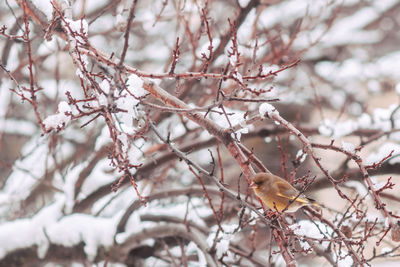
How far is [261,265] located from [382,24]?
29.4 feet

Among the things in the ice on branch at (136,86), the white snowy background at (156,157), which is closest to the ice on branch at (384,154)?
the white snowy background at (156,157)

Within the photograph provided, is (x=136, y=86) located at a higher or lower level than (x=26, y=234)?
lower

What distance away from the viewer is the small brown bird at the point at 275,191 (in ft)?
8.66

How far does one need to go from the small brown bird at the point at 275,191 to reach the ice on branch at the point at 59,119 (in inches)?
45.1

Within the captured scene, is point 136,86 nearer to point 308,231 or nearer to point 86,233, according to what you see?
point 308,231

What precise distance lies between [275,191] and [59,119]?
1.43 m

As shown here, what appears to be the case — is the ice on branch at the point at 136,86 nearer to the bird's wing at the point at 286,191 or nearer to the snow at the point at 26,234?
the bird's wing at the point at 286,191

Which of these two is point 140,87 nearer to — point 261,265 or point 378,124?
point 261,265

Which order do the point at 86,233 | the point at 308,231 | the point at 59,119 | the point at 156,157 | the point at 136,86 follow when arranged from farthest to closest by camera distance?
the point at 156,157, the point at 86,233, the point at 308,231, the point at 136,86, the point at 59,119

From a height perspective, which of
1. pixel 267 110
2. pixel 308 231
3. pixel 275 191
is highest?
pixel 267 110

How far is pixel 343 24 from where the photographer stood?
10117 millimetres

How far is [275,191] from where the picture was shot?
9.01 ft

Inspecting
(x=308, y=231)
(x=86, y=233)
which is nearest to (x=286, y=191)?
(x=308, y=231)

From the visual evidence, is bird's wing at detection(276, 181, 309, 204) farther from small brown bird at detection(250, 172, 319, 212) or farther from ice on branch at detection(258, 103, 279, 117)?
ice on branch at detection(258, 103, 279, 117)
